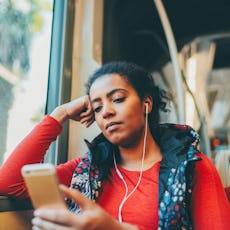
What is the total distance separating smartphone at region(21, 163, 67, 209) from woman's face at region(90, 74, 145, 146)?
433mm

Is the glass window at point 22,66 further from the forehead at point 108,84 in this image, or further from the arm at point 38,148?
the forehead at point 108,84

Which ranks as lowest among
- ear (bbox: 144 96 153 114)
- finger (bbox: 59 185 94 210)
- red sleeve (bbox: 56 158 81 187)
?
finger (bbox: 59 185 94 210)

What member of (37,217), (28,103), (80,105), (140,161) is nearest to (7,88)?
(28,103)

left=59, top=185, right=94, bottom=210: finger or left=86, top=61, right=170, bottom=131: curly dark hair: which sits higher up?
left=86, top=61, right=170, bottom=131: curly dark hair

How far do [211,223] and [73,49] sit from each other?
104 cm

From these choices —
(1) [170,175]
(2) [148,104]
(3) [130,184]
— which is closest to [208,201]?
(1) [170,175]

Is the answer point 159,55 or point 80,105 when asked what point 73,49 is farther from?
point 159,55

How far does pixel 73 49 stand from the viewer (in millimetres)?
1677

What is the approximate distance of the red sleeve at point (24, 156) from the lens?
105 cm

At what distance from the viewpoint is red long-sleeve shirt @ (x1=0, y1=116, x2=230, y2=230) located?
971 mm

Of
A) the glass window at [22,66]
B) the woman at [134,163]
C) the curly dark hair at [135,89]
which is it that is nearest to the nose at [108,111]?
the woman at [134,163]

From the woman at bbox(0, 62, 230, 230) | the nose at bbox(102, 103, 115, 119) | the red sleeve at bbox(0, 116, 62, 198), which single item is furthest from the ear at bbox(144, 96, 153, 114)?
the red sleeve at bbox(0, 116, 62, 198)

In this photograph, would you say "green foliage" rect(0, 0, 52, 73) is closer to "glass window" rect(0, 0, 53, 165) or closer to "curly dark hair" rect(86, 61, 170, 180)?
"glass window" rect(0, 0, 53, 165)

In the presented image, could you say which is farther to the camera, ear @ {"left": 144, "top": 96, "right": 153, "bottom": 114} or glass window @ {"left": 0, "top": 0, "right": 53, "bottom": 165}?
glass window @ {"left": 0, "top": 0, "right": 53, "bottom": 165}
